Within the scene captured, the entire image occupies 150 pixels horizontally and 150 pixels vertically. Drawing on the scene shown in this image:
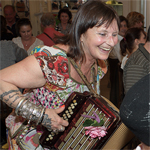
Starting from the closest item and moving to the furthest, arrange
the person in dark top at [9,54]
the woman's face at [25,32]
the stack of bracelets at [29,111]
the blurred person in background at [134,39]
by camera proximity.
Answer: the stack of bracelets at [29,111] → the person in dark top at [9,54] → the blurred person in background at [134,39] → the woman's face at [25,32]

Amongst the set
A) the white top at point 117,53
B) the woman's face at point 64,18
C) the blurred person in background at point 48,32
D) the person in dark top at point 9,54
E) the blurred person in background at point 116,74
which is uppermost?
the woman's face at point 64,18

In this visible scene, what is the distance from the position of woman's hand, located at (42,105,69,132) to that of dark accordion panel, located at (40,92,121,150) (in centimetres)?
5

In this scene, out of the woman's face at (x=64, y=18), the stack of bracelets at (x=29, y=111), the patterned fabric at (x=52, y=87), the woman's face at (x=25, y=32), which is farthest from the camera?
the woman's face at (x=64, y=18)

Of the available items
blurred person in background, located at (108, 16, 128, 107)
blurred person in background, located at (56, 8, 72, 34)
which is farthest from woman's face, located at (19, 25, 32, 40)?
blurred person in background, located at (108, 16, 128, 107)

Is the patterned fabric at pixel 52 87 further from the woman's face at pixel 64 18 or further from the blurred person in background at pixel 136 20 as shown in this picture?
the woman's face at pixel 64 18

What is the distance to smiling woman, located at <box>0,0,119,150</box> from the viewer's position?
151 cm

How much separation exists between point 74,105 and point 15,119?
0.53 m

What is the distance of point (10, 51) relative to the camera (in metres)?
2.93

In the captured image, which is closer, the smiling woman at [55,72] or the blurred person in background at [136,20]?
the smiling woman at [55,72]

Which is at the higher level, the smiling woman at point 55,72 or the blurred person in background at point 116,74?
the smiling woman at point 55,72

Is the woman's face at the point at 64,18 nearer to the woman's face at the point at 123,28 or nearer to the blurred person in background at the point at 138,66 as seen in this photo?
the woman's face at the point at 123,28

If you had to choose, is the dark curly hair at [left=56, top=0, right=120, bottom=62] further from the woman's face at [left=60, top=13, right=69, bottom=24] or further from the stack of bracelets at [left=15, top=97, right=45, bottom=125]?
the woman's face at [left=60, top=13, right=69, bottom=24]

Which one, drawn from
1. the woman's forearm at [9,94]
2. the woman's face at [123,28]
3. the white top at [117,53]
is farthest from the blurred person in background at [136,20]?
the woman's forearm at [9,94]

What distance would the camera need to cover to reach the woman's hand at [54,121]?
1515mm
